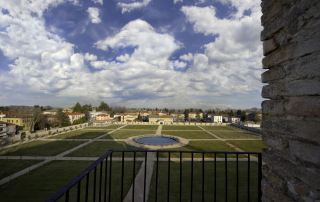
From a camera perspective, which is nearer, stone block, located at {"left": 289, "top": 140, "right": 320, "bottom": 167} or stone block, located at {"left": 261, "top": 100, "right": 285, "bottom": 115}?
stone block, located at {"left": 289, "top": 140, "right": 320, "bottom": 167}

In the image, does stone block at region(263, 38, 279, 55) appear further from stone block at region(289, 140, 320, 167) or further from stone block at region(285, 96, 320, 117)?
stone block at region(289, 140, 320, 167)

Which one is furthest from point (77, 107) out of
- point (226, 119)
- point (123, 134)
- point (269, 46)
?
point (269, 46)

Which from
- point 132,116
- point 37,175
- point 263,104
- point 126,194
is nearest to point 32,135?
point 37,175

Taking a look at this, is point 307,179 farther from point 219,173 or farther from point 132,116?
point 132,116

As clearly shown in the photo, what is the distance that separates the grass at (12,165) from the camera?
14.2 m

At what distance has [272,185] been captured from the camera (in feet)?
7.32

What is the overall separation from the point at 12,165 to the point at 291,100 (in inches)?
716

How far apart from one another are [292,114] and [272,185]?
745 millimetres

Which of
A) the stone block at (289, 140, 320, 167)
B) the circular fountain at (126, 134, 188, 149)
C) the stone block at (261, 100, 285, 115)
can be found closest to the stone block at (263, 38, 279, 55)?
the stone block at (261, 100, 285, 115)

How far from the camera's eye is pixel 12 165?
15797 millimetres

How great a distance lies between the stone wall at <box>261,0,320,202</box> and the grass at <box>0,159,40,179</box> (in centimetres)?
1530

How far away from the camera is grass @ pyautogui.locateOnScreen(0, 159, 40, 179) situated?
558 inches

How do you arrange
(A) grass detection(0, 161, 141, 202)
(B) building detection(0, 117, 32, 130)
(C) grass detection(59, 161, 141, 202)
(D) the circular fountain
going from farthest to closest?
(B) building detection(0, 117, 32, 130) → (D) the circular fountain → (A) grass detection(0, 161, 141, 202) → (C) grass detection(59, 161, 141, 202)

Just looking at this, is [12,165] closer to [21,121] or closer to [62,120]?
[62,120]
